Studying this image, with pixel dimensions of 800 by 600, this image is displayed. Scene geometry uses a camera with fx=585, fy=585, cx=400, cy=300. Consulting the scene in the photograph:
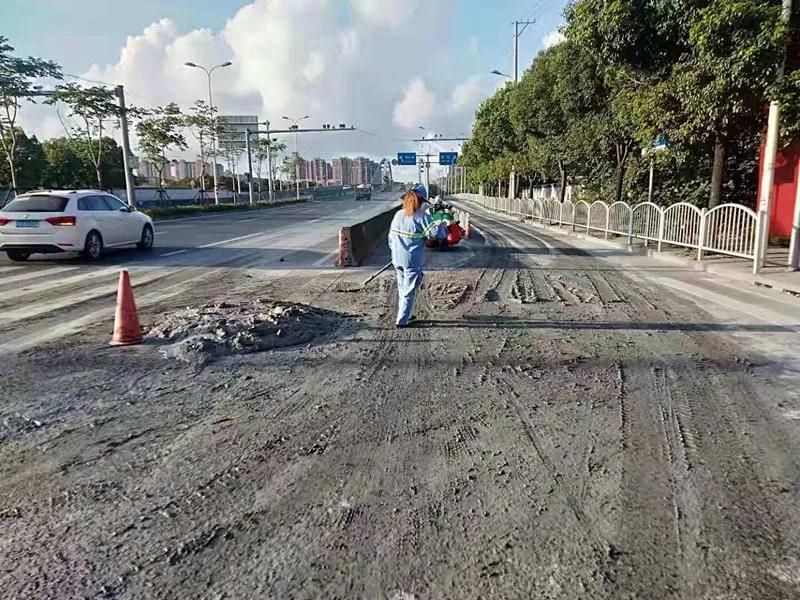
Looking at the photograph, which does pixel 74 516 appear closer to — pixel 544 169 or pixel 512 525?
pixel 512 525

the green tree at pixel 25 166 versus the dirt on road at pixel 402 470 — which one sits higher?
the green tree at pixel 25 166

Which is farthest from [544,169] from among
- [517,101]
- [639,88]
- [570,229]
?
[639,88]

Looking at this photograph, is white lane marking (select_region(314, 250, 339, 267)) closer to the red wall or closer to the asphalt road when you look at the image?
the asphalt road

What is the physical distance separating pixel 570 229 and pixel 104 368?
2167 centimetres

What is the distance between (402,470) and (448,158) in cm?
7745

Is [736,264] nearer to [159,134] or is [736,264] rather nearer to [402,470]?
[402,470]

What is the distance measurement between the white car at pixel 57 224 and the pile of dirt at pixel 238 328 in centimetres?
611

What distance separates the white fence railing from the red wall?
9.59 feet

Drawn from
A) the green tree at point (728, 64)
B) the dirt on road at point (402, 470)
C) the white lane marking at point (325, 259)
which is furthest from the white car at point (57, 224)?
the green tree at point (728, 64)

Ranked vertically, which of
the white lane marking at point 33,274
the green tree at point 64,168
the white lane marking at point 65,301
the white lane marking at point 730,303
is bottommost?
the white lane marking at point 730,303

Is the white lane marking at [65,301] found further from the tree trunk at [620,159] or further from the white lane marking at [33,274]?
the tree trunk at [620,159]

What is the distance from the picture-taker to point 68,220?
38.6 ft

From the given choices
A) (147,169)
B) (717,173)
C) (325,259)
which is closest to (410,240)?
(325,259)

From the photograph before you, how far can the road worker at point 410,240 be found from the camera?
21.8 ft
